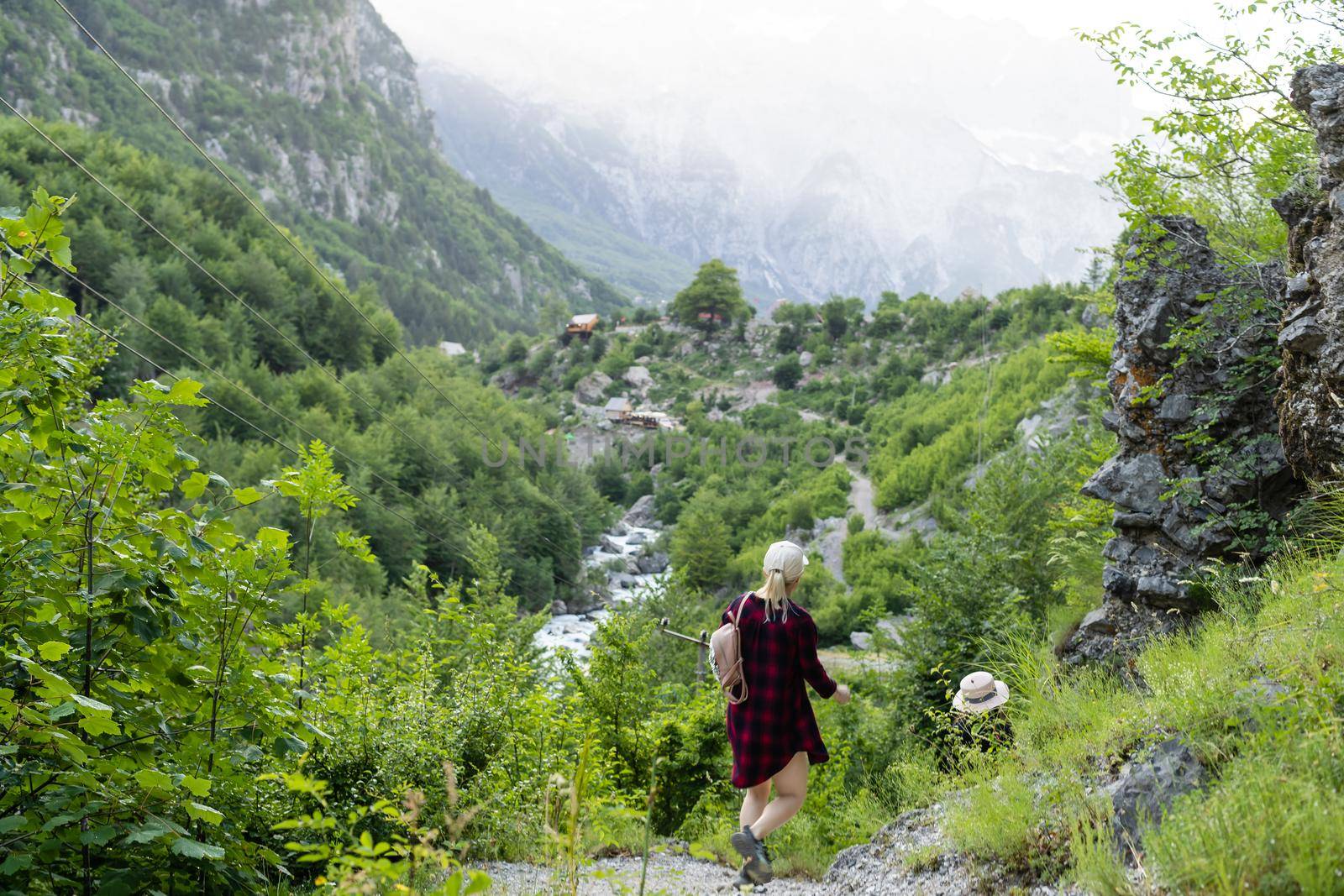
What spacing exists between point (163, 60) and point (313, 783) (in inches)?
5886

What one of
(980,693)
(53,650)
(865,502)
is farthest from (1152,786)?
(865,502)

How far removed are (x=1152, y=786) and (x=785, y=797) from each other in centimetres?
189

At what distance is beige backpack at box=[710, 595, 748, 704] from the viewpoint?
173 inches

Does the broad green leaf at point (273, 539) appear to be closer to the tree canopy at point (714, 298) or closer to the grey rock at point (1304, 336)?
the grey rock at point (1304, 336)

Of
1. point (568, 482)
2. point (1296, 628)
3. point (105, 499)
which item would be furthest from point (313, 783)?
point (568, 482)

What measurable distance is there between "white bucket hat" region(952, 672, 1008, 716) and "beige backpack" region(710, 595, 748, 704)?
6.20 ft

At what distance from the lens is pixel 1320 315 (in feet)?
18.1

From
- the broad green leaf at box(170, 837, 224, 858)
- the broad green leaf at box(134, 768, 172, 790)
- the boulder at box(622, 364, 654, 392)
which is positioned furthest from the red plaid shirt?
the boulder at box(622, 364, 654, 392)

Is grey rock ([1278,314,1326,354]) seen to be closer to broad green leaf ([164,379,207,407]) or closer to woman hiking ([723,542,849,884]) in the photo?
woman hiking ([723,542,849,884])

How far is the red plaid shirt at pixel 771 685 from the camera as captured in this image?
441 cm

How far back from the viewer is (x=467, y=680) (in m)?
6.41

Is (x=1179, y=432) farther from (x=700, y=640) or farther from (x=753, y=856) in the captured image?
(x=753, y=856)

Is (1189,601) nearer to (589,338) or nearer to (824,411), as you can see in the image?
(824,411)

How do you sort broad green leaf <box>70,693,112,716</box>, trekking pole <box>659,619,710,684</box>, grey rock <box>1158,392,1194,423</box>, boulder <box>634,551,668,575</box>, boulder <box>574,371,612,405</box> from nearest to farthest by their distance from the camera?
broad green leaf <box>70,693,112,716</box>, trekking pole <box>659,619,710,684</box>, grey rock <box>1158,392,1194,423</box>, boulder <box>634,551,668,575</box>, boulder <box>574,371,612,405</box>
